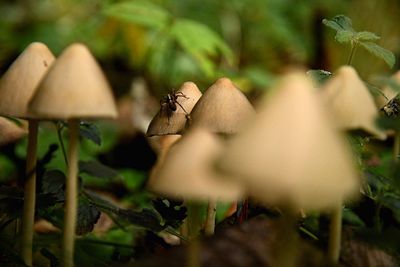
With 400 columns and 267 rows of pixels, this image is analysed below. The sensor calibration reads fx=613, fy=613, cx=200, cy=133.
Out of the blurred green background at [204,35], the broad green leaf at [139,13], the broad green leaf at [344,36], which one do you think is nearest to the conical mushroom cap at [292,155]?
the broad green leaf at [344,36]

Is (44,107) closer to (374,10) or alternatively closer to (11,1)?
(374,10)

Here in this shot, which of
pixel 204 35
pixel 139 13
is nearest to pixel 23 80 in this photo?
pixel 139 13

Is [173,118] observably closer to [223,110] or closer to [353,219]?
[223,110]

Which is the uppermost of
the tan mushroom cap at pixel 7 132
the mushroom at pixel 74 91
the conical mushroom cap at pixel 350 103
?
the conical mushroom cap at pixel 350 103

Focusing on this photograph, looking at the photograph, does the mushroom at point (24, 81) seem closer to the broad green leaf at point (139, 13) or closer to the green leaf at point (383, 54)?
the green leaf at point (383, 54)

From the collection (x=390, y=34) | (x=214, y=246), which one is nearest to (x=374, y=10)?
(x=390, y=34)
